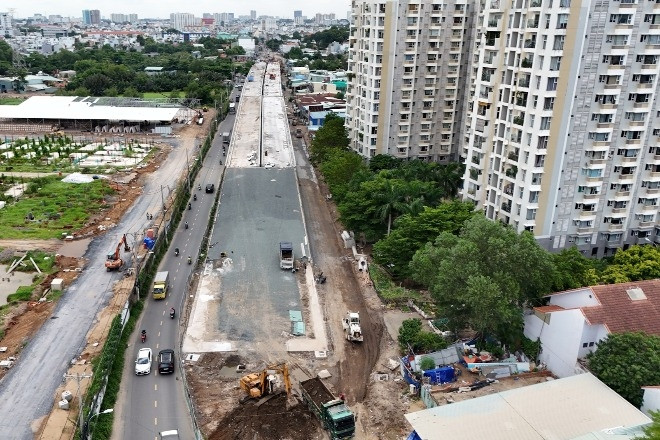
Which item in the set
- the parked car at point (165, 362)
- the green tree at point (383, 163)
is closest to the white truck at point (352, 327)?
the parked car at point (165, 362)

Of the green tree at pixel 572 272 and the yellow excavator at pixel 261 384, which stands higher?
the green tree at pixel 572 272

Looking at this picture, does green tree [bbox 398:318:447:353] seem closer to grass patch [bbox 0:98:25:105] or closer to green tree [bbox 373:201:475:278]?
green tree [bbox 373:201:475:278]

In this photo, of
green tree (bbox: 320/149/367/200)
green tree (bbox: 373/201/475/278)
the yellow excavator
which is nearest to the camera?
the yellow excavator

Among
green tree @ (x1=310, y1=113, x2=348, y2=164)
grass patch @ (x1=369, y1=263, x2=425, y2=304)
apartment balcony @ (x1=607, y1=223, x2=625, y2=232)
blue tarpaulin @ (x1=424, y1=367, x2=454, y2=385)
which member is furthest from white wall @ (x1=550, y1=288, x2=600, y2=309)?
green tree @ (x1=310, y1=113, x2=348, y2=164)

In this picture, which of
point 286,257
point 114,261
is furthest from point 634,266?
point 114,261

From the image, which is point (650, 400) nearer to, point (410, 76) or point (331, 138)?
point (410, 76)

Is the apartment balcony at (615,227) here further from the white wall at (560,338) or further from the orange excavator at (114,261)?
the orange excavator at (114,261)
